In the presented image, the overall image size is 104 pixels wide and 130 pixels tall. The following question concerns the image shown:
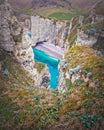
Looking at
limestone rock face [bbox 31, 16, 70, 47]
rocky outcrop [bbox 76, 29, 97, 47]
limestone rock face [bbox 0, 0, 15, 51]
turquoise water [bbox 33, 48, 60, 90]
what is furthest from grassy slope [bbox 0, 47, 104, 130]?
limestone rock face [bbox 31, 16, 70, 47]

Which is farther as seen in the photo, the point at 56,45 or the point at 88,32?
the point at 56,45

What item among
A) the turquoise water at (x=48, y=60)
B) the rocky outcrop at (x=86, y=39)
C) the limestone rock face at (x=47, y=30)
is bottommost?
the turquoise water at (x=48, y=60)

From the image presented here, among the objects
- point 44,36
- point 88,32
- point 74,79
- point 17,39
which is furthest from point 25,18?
point 74,79

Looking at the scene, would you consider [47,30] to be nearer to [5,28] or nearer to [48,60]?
[48,60]

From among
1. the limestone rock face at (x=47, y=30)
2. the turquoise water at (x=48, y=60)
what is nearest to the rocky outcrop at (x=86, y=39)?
the turquoise water at (x=48, y=60)

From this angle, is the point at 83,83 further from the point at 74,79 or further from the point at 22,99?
the point at 22,99

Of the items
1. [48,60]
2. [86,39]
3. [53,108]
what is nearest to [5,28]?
[53,108]

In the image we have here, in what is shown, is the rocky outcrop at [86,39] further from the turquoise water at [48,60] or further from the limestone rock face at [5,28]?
the limestone rock face at [5,28]

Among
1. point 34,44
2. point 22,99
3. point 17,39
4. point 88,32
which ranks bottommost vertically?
point 34,44
